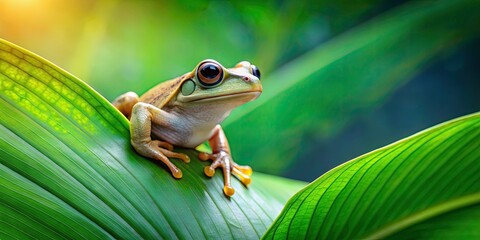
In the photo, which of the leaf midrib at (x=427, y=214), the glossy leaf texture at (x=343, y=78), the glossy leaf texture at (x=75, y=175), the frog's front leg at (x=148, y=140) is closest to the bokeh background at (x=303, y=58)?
the glossy leaf texture at (x=343, y=78)

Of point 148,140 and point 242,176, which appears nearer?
point 148,140

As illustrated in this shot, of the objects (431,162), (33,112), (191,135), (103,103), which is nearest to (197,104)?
(191,135)

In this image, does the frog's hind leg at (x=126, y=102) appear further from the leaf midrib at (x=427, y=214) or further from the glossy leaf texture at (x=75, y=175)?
the leaf midrib at (x=427, y=214)

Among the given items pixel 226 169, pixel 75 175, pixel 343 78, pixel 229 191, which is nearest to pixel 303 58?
pixel 343 78

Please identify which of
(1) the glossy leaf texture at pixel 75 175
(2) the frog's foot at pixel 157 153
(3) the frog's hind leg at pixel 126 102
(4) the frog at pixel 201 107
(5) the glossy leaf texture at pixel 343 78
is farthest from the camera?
(5) the glossy leaf texture at pixel 343 78

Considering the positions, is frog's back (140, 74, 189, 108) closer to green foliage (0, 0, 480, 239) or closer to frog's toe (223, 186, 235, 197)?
green foliage (0, 0, 480, 239)

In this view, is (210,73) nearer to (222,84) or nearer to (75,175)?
(222,84)
